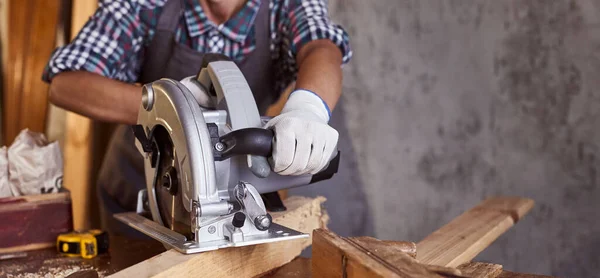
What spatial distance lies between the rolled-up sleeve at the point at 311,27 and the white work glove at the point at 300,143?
541mm

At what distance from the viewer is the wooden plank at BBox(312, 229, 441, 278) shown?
2.96 ft

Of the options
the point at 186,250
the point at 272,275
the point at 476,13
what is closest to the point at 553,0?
the point at 476,13

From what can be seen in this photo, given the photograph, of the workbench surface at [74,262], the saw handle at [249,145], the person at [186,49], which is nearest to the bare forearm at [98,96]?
the person at [186,49]

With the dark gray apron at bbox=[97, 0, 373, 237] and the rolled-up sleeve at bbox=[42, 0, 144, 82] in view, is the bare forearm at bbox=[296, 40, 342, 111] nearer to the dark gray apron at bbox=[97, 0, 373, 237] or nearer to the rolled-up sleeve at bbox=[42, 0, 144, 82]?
the dark gray apron at bbox=[97, 0, 373, 237]

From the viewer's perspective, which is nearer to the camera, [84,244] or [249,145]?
[249,145]

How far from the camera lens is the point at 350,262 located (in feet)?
3.19

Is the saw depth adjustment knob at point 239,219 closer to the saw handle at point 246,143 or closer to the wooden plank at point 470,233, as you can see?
the saw handle at point 246,143

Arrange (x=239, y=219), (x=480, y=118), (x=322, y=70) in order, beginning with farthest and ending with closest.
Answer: (x=480, y=118) < (x=322, y=70) < (x=239, y=219)

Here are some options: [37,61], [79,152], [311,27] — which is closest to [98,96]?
[311,27]

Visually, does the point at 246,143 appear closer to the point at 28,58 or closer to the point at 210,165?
the point at 210,165

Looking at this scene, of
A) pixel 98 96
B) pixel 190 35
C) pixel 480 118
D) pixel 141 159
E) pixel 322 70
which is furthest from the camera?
pixel 480 118

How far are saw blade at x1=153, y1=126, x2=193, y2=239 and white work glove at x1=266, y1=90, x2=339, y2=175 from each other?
7.8 inches

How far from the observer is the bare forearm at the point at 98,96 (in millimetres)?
1788

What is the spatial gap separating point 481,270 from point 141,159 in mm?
1424
